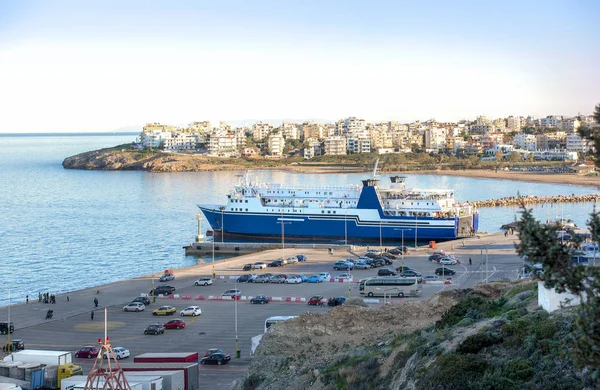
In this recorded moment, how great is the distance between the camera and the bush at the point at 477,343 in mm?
8281

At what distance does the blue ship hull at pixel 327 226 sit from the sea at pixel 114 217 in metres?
2.03

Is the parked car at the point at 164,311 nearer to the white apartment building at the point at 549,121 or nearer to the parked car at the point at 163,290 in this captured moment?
the parked car at the point at 163,290

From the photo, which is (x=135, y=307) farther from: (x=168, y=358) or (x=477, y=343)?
(x=477, y=343)

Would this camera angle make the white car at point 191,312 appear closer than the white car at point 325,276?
Yes

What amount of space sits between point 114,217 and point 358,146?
58.4m

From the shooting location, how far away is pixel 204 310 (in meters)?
17.7

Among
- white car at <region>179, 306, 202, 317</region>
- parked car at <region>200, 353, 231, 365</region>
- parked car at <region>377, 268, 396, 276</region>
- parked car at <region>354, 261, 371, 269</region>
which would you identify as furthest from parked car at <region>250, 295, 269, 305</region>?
parked car at <region>354, 261, 371, 269</region>

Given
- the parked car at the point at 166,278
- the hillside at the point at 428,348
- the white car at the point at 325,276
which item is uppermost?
the hillside at the point at 428,348

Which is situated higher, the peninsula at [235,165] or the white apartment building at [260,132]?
the white apartment building at [260,132]

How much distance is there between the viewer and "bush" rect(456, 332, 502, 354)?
8.28 m

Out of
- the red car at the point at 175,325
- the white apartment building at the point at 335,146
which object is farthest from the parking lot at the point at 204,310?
the white apartment building at the point at 335,146

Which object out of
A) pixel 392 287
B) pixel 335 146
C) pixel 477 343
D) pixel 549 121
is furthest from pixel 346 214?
pixel 549 121

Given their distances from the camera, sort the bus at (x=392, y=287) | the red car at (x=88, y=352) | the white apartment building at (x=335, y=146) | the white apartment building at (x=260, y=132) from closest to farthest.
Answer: the red car at (x=88, y=352), the bus at (x=392, y=287), the white apartment building at (x=335, y=146), the white apartment building at (x=260, y=132)

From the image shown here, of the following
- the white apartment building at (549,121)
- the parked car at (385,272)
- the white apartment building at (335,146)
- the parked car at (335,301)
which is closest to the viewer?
the parked car at (335,301)
